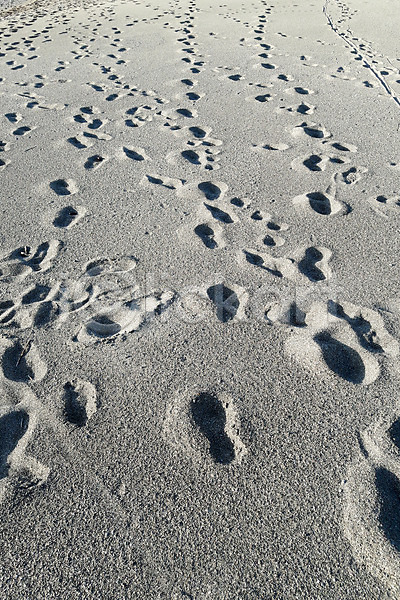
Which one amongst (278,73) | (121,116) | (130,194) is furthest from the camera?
(278,73)

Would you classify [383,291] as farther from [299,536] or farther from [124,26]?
[124,26]

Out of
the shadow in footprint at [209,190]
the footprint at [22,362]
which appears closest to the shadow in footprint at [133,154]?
the shadow in footprint at [209,190]

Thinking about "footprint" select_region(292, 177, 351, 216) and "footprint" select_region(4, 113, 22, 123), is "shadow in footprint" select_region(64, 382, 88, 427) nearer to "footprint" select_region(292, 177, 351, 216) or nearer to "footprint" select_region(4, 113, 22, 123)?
"footprint" select_region(292, 177, 351, 216)

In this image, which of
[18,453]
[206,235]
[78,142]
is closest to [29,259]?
[206,235]

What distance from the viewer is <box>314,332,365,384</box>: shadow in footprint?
7.29 feet

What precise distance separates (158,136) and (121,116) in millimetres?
699

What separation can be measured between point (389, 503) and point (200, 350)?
3.41 feet

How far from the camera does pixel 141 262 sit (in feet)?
9.59

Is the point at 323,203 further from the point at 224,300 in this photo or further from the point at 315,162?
the point at 224,300

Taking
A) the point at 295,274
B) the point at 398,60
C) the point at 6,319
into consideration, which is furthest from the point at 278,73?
the point at 6,319

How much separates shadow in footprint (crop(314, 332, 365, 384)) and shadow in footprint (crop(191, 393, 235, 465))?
58 cm

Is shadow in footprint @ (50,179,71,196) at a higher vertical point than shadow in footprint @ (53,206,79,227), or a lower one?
lower

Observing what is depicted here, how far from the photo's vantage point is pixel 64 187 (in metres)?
3.70

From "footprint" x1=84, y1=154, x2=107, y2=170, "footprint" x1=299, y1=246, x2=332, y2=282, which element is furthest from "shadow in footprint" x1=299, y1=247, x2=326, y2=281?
"footprint" x1=84, y1=154, x2=107, y2=170
